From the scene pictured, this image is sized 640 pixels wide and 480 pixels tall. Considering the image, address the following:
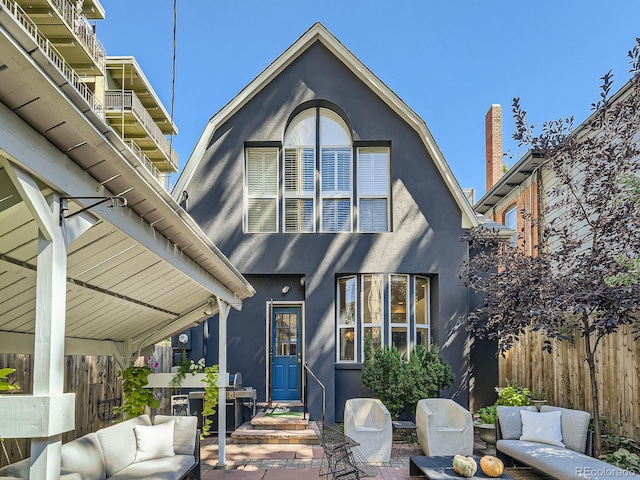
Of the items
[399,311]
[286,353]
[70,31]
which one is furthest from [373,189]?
[70,31]

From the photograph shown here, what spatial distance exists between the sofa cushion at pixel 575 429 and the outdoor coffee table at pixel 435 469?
1350mm

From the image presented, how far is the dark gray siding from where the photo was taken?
10508 millimetres

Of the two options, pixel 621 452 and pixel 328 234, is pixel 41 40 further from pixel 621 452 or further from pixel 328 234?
pixel 621 452

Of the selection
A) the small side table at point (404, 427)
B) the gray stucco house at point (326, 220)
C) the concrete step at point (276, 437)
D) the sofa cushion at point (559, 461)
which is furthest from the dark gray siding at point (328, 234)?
the sofa cushion at point (559, 461)

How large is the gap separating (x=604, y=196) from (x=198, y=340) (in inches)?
296

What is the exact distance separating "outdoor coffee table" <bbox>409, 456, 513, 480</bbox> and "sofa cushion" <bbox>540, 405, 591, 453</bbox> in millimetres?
1350

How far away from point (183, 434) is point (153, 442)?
0.43 metres

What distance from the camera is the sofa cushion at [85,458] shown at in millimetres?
4621

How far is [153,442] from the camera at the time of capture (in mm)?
6156

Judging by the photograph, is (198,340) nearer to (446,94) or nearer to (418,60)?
(418,60)

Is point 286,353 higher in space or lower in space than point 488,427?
higher

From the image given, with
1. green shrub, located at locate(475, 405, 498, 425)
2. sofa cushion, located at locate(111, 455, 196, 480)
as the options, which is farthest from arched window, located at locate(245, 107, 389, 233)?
sofa cushion, located at locate(111, 455, 196, 480)

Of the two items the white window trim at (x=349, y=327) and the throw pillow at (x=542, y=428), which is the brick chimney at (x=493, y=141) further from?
the throw pillow at (x=542, y=428)

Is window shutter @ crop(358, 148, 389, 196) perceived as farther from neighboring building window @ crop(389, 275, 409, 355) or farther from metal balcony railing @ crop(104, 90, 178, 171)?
metal balcony railing @ crop(104, 90, 178, 171)
